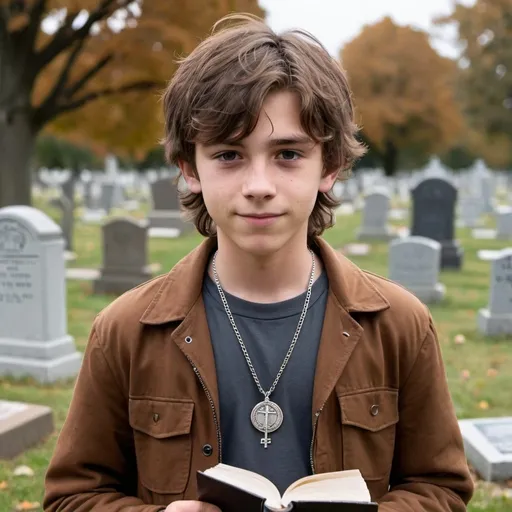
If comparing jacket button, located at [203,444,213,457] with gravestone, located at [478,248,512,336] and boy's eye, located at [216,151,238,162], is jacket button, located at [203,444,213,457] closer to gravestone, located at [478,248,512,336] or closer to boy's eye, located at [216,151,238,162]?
boy's eye, located at [216,151,238,162]

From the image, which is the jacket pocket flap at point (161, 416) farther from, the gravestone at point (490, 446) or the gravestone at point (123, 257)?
the gravestone at point (123, 257)

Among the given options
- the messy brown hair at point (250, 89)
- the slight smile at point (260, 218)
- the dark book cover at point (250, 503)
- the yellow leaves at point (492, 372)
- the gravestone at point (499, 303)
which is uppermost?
the messy brown hair at point (250, 89)

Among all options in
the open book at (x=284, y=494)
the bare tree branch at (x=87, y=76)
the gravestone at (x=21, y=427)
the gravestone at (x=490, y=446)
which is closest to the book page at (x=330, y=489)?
the open book at (x=284, y=494)

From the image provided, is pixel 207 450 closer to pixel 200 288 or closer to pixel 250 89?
pixel 200 288

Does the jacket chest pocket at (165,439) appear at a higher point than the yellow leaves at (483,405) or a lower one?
higher

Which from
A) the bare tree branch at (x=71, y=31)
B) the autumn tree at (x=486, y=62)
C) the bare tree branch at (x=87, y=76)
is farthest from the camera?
the autumn tree at (x=486, y=62)

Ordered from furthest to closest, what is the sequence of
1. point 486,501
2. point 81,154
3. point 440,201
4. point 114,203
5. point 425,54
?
point 81,154 < point 425,54 < point 114,203 < point 440,201 < point 486,501

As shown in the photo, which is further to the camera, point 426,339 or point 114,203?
point 114,203

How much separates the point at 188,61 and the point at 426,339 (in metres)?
0.96

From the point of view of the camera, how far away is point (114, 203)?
26.7m

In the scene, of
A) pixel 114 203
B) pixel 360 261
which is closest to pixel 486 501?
pixel 360 261

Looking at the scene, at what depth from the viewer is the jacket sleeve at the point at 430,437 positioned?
70.0 inches

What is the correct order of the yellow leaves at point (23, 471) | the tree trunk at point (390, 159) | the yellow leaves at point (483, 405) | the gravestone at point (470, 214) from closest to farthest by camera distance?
the yellow leaves at point (23, 471) < the yellow leaves at point (483, 405) < the gravestone at point (470, 214) < the tree trunk at point (390, 159)

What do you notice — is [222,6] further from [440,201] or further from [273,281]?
[273,281]
